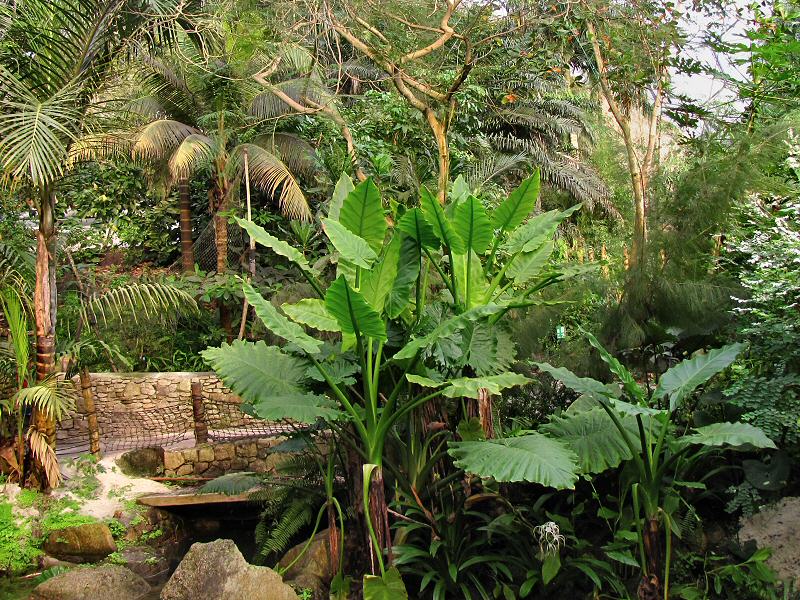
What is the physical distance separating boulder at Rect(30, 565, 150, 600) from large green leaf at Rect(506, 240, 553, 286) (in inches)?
149

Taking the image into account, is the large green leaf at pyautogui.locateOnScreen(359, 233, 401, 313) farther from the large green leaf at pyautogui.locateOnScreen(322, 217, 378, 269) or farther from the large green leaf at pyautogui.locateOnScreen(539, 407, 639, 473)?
the large green leaf at pyautogui.locateOnScreen(539, 407, 639, 473)

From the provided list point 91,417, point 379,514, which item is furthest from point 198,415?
point 379,514

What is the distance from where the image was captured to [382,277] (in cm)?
494

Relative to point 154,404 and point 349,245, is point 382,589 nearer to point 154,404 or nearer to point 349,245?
point 349,245

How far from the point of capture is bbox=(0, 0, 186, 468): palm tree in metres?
7.28

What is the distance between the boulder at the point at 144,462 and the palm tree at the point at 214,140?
3531 millimetres

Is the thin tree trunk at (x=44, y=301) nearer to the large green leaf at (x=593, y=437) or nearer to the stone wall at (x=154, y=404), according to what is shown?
the stone wall at (x=154, y=404)

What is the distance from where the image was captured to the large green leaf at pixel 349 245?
15.8 ft

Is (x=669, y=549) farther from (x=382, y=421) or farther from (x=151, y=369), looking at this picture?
(x=151, y=369)

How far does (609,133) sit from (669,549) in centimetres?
528

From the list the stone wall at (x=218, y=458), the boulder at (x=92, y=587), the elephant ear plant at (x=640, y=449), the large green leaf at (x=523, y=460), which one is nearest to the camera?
the large green leaf at (x=523, y=460)

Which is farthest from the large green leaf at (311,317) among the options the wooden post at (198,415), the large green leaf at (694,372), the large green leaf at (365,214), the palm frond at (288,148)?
the palm frond at (288,148)

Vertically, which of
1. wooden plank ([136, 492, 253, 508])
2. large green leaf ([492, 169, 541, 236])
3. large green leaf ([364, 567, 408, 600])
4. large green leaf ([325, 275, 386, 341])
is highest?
large green leaf ([492, 169, 541, 236])

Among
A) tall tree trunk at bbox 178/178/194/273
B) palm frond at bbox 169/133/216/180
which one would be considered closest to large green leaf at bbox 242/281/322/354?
palm frond at bbox 169/133/216/180
